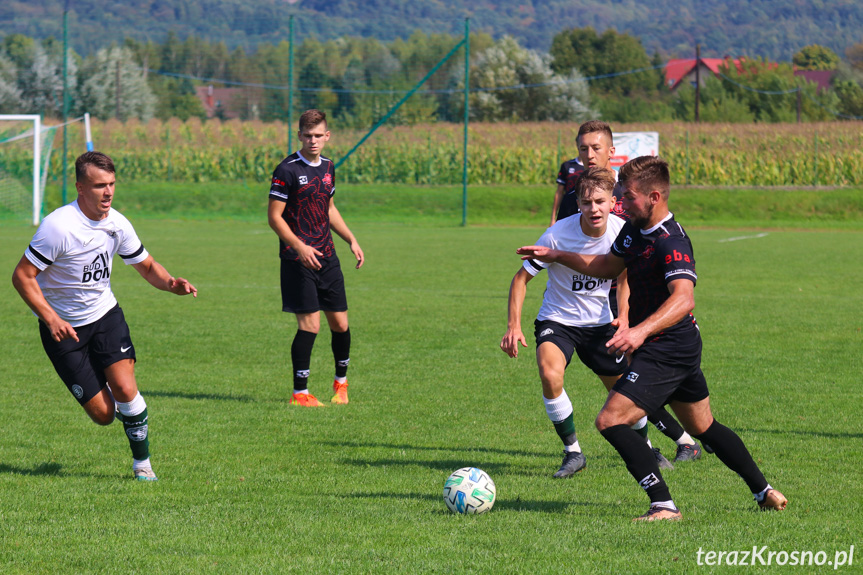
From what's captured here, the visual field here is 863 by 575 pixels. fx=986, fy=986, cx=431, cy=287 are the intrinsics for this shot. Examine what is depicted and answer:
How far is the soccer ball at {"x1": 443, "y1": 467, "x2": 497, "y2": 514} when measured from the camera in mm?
5020

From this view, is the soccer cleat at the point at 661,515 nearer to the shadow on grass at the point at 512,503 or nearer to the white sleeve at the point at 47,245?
the shadow on grass at the point at 512,503

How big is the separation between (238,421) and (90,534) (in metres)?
2.71

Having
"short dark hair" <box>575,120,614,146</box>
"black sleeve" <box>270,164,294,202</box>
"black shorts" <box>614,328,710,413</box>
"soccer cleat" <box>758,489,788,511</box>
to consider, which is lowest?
"soccer cleat" <box>758,489,788,511</box>

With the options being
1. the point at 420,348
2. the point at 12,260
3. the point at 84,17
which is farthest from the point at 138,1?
the point at 420,348

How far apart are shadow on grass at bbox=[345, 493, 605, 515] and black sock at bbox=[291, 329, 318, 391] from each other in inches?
106

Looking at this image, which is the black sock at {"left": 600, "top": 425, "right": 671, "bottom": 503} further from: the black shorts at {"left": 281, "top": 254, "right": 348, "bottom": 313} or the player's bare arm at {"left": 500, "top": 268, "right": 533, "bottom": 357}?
the black shorts at {"left": 281, "top": 254, "right": 348, "bottom": 313}

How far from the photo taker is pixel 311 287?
8.15m

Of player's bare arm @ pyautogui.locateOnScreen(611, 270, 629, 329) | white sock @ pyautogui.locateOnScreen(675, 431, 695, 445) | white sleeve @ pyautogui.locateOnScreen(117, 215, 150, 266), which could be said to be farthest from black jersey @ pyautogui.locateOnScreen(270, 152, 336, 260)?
white sock @ pyautogui.locateOnScreen(675, 431, 695, 445)

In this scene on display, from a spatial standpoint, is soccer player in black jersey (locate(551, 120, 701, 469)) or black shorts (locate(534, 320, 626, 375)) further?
soccer player in black jersey (locate(551, 120, 701, 469))

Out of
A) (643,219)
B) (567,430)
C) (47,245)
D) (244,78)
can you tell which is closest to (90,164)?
(47,245)

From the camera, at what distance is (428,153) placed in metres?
30.6

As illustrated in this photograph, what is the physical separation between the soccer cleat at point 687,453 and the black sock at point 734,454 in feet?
4.44

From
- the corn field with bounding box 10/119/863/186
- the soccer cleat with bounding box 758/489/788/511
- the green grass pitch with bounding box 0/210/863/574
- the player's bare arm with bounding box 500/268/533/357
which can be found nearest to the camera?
→ the green grass pitch with bounding box 0/210/863/574

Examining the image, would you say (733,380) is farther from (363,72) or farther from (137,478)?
(363,72)
